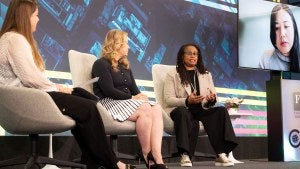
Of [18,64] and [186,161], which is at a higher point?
[18,64]

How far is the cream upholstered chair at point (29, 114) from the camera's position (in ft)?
9.98

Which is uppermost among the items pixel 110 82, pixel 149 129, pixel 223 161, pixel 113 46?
pixel 113 46

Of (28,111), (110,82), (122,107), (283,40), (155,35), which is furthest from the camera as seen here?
(283,40)

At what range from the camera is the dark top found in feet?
13.0

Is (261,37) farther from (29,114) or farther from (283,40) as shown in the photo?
(29,114)

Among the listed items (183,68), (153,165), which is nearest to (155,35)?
(183,68)

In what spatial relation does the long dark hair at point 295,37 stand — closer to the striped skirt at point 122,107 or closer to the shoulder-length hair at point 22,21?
the striped skirt at point 122,107

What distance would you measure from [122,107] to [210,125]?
1008 mm

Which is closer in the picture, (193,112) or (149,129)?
(149,129)

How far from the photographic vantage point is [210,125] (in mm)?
4480

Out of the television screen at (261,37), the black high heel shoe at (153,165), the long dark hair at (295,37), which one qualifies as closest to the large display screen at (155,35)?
the television screen at (261,37)

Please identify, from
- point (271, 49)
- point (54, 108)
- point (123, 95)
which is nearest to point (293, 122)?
point (271, 49)

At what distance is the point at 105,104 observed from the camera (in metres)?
3.93

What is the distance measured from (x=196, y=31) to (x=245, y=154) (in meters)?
1.59
